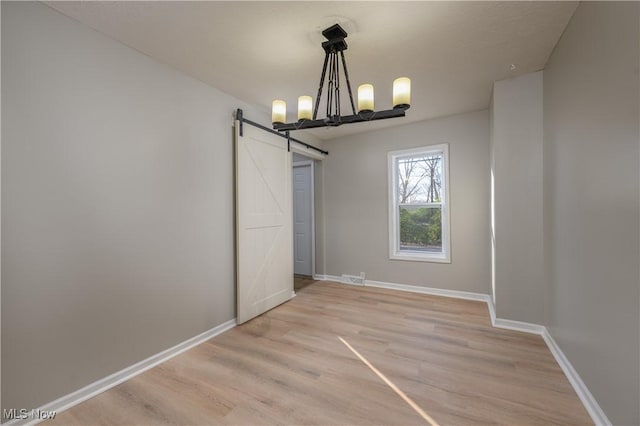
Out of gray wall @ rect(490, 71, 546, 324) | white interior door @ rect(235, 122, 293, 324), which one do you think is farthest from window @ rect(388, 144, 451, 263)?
white interior door @ rect(235, 122, 293, 324)

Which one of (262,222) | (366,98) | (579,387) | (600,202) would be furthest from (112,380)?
(600,202)

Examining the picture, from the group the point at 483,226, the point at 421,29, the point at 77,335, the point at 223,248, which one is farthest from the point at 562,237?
the point at 77,335

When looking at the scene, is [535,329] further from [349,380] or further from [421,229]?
[349,380]

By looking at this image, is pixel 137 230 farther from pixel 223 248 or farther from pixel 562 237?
pixel 562 237

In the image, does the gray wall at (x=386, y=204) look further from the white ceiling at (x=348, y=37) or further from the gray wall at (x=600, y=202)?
the gray wall at (x=600, y=202)

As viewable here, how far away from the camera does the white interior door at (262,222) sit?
3162 mm

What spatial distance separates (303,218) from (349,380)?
3.56 metres

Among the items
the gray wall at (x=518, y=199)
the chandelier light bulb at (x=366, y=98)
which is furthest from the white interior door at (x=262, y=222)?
the gray wall at (x=518, y=199)

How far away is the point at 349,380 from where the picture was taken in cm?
208

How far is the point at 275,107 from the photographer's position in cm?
224

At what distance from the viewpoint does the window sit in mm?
4121

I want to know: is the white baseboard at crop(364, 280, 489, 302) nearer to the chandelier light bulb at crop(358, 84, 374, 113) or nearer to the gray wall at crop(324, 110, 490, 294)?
the gray wall at crop(324, 110, 490, 294)

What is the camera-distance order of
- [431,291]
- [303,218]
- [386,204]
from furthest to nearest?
[303,218]
[386,204]
[431,291]

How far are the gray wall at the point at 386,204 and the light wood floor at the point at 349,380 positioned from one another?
39.8 inches
